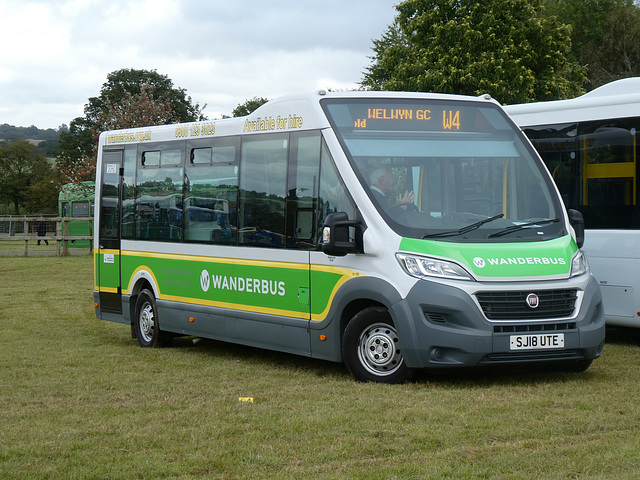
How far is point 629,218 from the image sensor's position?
11.9 m

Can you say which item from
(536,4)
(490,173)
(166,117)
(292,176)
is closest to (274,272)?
(292,176)

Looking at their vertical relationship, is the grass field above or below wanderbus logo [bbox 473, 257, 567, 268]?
below

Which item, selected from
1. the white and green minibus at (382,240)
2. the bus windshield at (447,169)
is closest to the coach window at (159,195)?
the white and green minibus at (382,240)

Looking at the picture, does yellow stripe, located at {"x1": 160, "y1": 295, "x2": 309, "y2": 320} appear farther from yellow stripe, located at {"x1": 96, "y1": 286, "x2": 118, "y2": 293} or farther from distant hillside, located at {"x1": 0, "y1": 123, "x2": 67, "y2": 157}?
distant hillside, located at {"x1": 0, "y1": 123, "x2": 67, "y2": 157}

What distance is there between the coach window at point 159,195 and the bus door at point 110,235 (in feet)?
1.91

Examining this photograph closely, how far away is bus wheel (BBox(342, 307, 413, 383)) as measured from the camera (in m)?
8.95

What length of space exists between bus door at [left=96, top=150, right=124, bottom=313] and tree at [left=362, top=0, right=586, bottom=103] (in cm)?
2317

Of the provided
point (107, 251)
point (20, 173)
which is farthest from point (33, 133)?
point (107, 251)

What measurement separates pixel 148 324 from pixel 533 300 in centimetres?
608

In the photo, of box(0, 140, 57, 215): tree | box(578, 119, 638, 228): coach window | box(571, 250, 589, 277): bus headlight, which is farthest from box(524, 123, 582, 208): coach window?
box(0, 140, 57, 215): tree

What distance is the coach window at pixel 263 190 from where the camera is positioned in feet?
34.3

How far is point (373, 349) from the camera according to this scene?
9.13 metres

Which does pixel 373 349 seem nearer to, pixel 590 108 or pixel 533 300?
pixel 533 300

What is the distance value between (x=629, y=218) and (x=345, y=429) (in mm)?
6387
